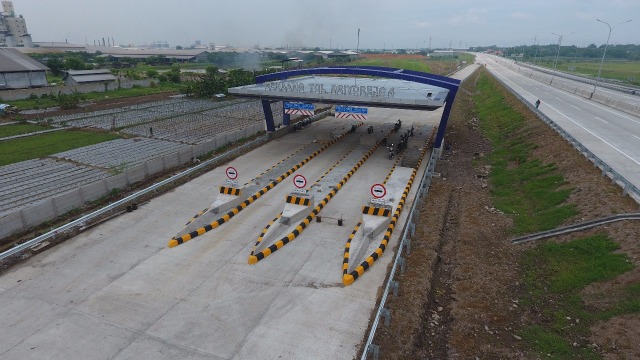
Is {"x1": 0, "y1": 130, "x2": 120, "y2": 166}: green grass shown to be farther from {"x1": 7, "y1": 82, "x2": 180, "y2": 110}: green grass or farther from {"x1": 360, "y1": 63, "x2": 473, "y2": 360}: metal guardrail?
{"x1": 360, "y1": 63, "x2": 473, "y2": 360}: metal guardrail

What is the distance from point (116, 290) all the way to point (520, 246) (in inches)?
577

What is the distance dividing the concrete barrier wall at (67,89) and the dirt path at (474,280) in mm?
50967

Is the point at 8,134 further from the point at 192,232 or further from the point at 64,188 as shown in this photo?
the point at 192,232

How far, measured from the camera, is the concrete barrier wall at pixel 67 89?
1783 inches

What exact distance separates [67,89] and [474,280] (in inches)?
2255

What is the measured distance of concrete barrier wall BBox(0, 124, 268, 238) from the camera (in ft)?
49.1

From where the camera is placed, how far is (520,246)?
48.6 feet

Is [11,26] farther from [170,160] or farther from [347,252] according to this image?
[347,252]

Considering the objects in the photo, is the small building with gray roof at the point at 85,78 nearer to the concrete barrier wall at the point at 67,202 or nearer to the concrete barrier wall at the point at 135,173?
the concrete barrier wall at the point at 135,173

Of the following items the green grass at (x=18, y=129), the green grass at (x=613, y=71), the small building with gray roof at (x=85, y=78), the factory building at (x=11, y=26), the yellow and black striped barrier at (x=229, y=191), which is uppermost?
the factory building at (x=11, y=26)

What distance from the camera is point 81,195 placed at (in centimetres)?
1753

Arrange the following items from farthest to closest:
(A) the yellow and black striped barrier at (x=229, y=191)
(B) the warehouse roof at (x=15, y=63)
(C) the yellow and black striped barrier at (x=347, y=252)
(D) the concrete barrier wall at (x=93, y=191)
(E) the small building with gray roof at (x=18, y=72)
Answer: (B) the warehouse roof at (x=15, y=63) → (E) the small building with gray roof at (x=18, y=72) → (D) the concrete barrier wall at (x=93, y=191) → (A) the yellow and black striped barrier at (x=229, y=191) → (C) the yellow and black striped barrier at (x=347, y=252)

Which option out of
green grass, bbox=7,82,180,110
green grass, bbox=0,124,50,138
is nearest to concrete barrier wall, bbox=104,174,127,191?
green grass, bbox=0,124,50,138

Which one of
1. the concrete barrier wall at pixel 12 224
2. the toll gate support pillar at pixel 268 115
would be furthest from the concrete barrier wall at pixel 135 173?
the toll gate support pillar at pixel 268 115
